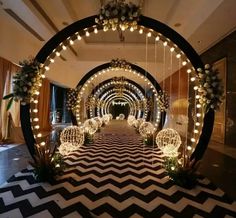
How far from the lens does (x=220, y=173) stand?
12.6ft

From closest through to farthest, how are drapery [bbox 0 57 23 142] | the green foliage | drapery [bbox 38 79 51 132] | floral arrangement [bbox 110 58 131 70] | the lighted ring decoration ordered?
the lighted ring decoration, drapery [bbox 0 57 23 142], the green foliage, floral arrangement [bbox 110 58 131 70], drapery [bbox 38 79 51 132]

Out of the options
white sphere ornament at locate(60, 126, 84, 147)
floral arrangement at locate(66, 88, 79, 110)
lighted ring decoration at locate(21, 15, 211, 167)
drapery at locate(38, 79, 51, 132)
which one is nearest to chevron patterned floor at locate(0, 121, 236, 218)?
lighted ring decoration at locate(21, 15, 211, 167)

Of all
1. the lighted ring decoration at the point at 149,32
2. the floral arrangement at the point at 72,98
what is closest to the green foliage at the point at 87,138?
the floral arrangement at the point at 72,98

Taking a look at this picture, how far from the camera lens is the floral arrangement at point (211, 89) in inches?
133

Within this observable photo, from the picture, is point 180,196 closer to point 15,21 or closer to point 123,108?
point 15,21

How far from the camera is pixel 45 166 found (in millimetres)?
3412

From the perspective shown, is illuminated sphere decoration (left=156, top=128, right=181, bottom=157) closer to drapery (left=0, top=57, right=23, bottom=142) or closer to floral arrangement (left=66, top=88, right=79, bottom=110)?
floral arrangement (left=66, top=88, right=79, bottom=110)

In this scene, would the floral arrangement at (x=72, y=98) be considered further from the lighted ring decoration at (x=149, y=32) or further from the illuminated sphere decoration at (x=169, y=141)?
the illuminated sphere decoration at (x=169, y=141)

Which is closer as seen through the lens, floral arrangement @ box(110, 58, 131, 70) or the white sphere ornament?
the white sphere ornament

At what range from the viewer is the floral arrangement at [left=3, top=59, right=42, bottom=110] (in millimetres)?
3469

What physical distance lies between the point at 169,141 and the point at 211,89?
6.37 ft

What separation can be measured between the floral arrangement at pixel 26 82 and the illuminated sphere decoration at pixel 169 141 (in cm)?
303

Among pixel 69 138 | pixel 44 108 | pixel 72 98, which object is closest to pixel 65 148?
pixel 69 138

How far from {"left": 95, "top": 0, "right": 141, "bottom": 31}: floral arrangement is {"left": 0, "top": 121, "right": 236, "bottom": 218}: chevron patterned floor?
2627 mm
